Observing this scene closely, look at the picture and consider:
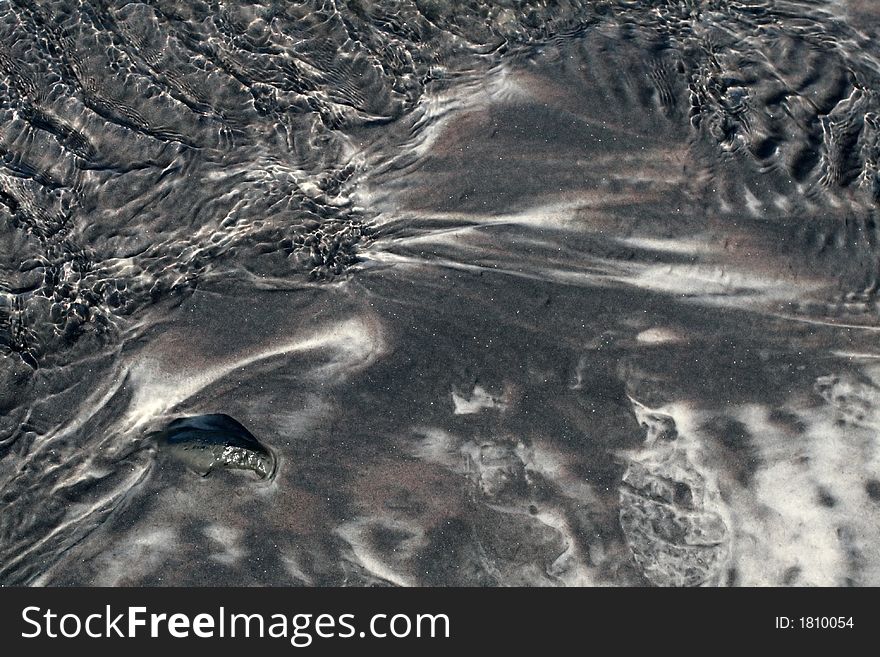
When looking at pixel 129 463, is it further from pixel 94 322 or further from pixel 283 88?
pixel 283 88

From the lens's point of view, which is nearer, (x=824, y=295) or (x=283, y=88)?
(x=824, y=295)

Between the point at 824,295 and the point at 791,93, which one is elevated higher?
the point at 791,93

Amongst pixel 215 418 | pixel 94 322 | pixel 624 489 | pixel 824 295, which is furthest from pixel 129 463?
pixel 824 295
